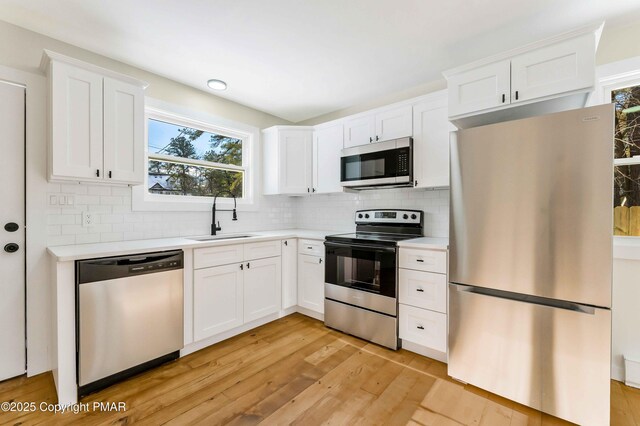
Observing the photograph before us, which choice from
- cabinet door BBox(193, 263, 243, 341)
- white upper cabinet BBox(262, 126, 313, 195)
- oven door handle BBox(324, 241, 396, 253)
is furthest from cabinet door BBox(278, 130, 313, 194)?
cabinet door BBox(193, 263, 243, 341)

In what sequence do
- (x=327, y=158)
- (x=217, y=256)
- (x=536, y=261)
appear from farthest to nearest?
(x=327, y=158)
(x=217, y=256)
(x=536, y=261)

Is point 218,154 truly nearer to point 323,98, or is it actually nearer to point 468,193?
point 323,98

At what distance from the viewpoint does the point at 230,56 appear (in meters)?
2.42

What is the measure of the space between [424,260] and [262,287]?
160 cm

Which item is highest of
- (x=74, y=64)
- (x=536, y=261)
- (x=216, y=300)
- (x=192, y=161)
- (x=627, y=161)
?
(x=74, y=64)

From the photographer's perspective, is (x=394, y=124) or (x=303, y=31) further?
(x=394, y=124)

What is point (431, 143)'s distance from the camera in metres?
2.59

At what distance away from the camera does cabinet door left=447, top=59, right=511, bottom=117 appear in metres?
1.97

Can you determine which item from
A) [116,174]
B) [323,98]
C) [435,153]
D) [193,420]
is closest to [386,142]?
[435,153]

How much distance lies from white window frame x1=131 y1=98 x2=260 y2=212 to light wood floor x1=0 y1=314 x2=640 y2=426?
4.67ft

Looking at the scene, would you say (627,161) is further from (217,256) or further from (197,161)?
(197,161)

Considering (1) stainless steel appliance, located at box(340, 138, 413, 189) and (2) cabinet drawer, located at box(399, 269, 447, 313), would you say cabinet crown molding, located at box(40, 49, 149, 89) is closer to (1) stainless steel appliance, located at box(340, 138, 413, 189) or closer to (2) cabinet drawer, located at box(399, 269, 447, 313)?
(1) stainless steel appliance, located at box(340, 138, 413, 189)

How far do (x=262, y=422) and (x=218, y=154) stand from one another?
2716 mm

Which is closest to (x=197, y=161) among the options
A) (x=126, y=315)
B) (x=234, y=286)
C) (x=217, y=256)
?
(x=217, y=256)
